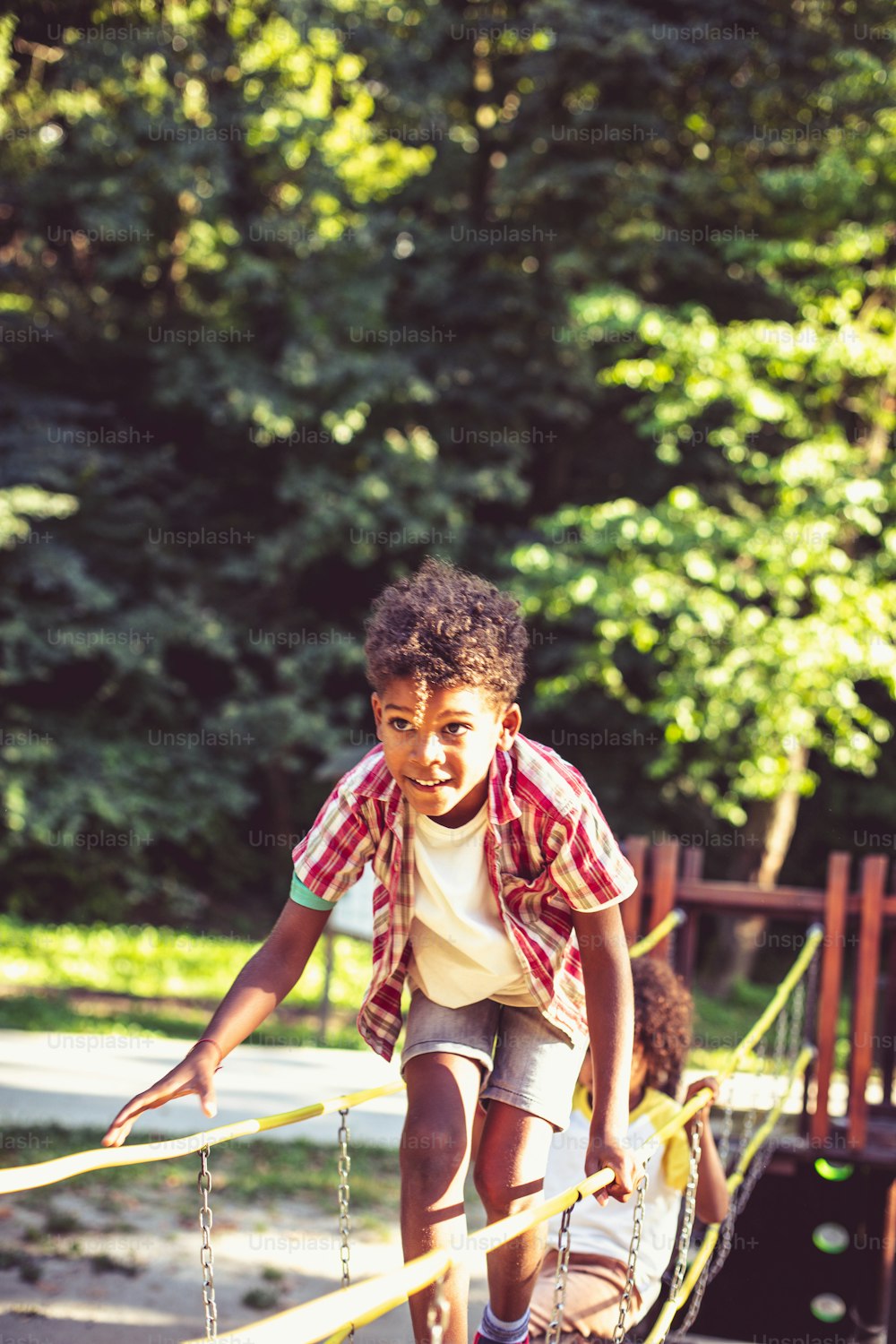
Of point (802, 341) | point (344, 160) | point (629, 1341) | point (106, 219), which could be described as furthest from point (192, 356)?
point (629, 1341)

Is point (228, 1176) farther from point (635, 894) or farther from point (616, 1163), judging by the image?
point (616, 1163)

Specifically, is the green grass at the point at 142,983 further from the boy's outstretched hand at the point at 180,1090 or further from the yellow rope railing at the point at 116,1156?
the boy's outstretched hand at the point at 180,1090

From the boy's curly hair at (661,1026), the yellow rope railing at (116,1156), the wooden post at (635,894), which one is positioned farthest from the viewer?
the wooden post at (635,894)

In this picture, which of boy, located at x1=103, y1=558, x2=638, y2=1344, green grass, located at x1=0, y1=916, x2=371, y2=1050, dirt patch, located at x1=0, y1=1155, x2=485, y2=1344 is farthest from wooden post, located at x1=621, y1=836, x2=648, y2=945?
green grass, located at x1=0, y1=916, x2=371, y2=1050

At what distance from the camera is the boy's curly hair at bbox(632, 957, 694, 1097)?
2844 mm

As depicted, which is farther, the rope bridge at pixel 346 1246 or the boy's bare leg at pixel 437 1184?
the boy's bare leg at pixel 437 1184

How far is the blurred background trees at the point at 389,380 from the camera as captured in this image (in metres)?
9.39

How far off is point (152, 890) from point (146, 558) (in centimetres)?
299

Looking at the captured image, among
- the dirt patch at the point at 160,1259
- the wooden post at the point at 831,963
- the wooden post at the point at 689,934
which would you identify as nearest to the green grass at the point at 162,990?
the dirt patch at the point at 160,1259

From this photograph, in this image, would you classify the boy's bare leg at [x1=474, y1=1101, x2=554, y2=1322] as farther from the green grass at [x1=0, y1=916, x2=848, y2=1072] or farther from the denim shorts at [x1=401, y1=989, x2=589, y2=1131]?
the green grass at [x1=0, y1=916, x2=848, y2=1072]

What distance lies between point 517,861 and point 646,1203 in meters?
1.00

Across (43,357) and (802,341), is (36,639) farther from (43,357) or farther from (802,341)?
(802,341)

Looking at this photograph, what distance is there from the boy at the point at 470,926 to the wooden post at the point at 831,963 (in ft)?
8.32

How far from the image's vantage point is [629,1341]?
2754mm
